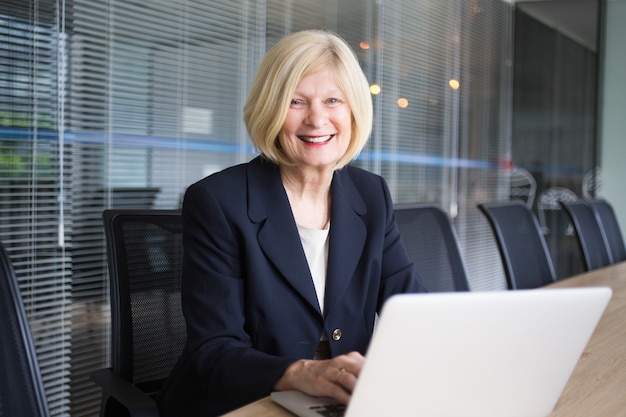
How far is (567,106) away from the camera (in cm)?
650

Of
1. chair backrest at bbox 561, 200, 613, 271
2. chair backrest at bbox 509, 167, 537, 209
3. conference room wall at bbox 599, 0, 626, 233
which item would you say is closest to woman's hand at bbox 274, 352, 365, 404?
chair backrest at bbox 561, 200, 613, 271

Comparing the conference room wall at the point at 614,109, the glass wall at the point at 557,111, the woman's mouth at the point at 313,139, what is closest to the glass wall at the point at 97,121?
the woman's mouth at the point at 313,139

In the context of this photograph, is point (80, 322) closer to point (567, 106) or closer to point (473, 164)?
point (473, 164)

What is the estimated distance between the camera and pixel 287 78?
1564 millimetres

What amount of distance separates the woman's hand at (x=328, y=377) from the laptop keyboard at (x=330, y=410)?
0.6 inches

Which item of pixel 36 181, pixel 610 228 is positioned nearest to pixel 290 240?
pixel 36 181

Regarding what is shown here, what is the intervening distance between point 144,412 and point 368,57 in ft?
11.1

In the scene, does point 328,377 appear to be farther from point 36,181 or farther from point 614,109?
point 614,109

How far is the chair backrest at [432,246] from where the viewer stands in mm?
2182

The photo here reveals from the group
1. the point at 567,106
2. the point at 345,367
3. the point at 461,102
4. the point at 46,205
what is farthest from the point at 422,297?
the point at 567,106

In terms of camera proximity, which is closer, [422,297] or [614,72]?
[422,297]

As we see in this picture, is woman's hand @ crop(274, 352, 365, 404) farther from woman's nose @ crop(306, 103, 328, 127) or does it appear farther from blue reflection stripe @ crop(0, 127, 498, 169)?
blue reflection stripe @ crop(0, 127, 498, 169)

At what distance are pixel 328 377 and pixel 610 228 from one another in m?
3.50

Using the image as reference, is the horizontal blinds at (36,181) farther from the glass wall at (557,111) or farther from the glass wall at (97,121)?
the glass wall at (557,111)
